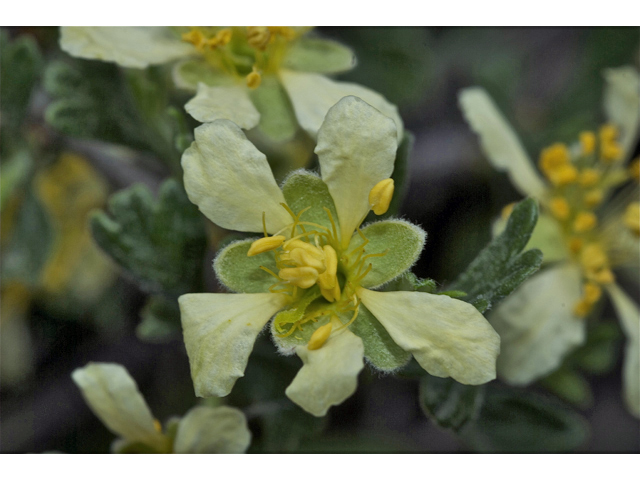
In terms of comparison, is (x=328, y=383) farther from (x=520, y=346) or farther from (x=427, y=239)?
(x=520, y=346)

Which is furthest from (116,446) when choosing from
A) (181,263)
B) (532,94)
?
(532,94)

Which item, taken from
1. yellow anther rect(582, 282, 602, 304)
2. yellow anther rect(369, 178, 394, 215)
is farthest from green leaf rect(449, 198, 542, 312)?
yellow anther rect(582, 282, 602, 304)

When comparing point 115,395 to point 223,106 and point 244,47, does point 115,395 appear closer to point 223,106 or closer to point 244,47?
point 223,106

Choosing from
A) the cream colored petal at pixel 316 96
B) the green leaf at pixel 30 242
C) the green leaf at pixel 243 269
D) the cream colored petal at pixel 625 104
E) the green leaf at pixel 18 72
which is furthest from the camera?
the green leaf at pixel 30 242

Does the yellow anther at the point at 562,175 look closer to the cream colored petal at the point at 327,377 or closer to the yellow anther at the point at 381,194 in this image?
the yellow anther at the point at 381,194

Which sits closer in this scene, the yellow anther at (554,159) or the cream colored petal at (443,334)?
the cream colored petal at (443,334)

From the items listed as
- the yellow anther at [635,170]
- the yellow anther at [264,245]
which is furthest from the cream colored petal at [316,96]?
the yellow anther at [635,170]
